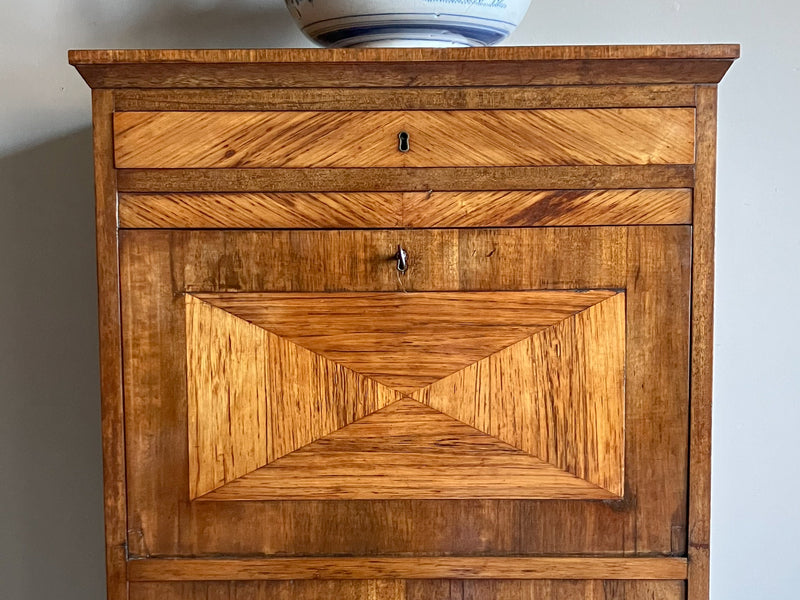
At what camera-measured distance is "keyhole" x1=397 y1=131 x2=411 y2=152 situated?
2.72 feet

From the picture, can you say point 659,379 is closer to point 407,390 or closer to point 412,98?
point 407,390

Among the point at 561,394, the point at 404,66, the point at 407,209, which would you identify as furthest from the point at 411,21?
the point at 561,394

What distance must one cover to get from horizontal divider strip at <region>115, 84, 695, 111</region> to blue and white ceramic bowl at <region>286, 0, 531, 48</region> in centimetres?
10

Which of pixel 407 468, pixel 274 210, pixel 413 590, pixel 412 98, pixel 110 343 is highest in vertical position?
pixel 412 98

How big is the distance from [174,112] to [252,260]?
0.17 metres

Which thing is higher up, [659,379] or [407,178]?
[407,178]

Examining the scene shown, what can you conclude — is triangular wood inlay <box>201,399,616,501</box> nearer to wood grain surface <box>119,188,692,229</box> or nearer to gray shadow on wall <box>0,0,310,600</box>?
wood grain surface <box>119,188,692,229</box>

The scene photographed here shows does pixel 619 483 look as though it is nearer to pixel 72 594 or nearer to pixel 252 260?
pixel 252 260

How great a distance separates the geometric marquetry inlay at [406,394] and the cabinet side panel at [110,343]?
0.08 metres

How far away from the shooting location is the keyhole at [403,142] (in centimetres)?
83

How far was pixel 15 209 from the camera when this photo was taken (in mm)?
1278

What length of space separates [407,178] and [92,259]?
2.18 feet

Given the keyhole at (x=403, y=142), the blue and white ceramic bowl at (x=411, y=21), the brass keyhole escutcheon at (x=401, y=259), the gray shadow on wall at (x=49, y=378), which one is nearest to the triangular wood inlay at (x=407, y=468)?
the brass keyhole escutcheon at (x=401, y=259)

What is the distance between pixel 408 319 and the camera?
846mm
